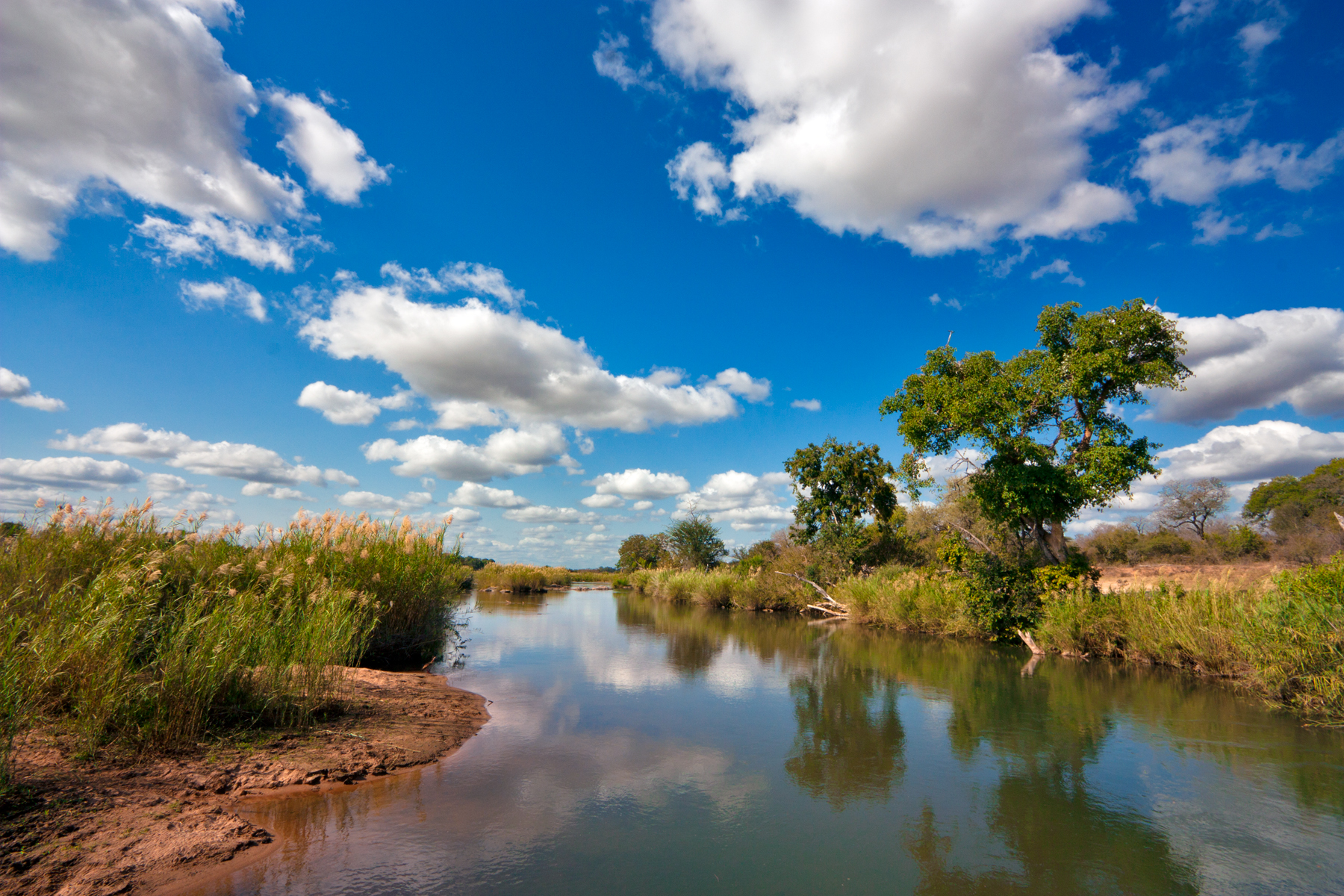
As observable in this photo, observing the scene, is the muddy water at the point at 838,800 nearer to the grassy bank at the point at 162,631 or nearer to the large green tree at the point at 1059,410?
the grassy bank at the point at 162,631

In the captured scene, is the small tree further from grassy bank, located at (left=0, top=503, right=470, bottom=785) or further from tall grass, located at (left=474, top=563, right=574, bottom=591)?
grassy bank, located at (left=0, top=503, right=470, bottom=785)

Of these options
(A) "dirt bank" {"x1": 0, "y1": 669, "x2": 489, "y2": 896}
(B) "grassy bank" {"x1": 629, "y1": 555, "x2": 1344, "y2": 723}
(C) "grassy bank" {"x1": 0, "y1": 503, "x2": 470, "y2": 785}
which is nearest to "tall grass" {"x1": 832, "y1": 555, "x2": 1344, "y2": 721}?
(B) "grassy bank" {"x1": 629, "y1": 555, "x2": 1344, "y2": 723}

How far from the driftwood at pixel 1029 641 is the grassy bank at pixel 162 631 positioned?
15.1 m

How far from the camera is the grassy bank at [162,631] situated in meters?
4.55

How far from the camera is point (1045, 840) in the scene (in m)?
4.55

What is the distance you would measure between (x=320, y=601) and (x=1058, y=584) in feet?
54.2

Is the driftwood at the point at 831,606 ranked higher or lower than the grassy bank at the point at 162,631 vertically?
lower

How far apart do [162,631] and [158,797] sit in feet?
5.83

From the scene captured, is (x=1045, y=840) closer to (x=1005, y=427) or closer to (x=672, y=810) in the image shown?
(x=672, y=810)

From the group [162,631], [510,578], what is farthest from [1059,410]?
[510,578]

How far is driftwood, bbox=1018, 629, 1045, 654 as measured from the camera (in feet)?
47.9

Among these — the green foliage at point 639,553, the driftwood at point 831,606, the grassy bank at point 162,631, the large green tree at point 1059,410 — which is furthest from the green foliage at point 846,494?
the green foliage at point 639,553

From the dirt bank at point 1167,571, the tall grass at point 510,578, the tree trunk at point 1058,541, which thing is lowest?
the tall grass at point 510,578

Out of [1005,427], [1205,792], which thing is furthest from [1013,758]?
[1005,427]
